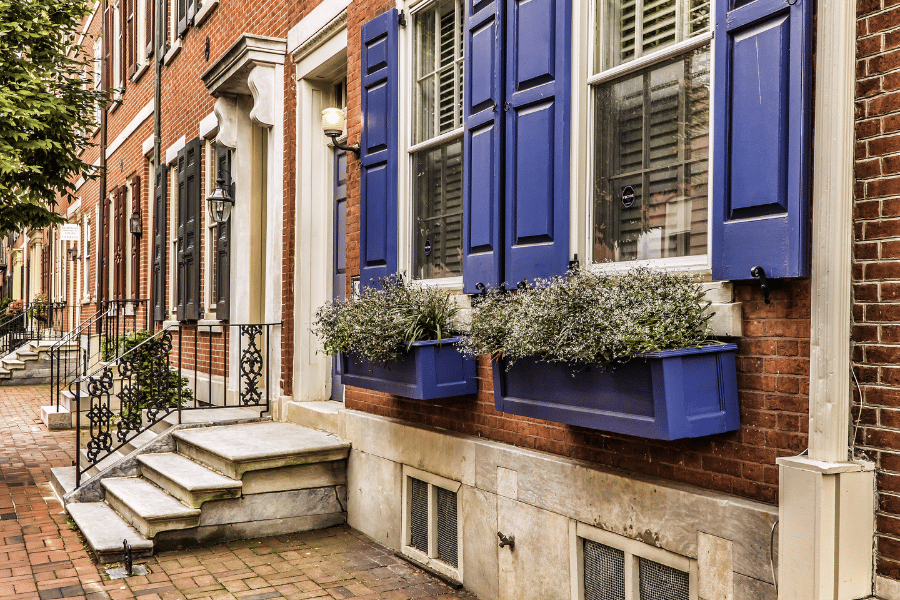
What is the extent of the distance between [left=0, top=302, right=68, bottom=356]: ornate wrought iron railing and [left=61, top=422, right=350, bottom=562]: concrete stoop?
13901 mm

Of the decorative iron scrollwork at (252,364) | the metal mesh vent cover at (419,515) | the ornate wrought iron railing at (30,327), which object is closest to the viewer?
the metal mesh vent cover at (419,515)

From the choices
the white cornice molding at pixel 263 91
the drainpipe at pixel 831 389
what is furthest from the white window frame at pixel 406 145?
the drainpipe at pixel 831 389

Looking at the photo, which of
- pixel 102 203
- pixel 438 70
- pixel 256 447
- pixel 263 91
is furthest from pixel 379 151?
pixel 102 203

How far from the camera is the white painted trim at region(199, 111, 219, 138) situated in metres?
9.28

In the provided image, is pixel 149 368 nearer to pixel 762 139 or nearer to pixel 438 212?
pixel 438 212

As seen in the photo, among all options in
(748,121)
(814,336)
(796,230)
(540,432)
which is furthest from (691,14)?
(540,432)

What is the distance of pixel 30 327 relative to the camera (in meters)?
20.1

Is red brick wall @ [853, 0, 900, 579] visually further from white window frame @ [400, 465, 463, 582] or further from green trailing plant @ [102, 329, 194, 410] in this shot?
green trailing plant @ [102, 329, 194, 410]

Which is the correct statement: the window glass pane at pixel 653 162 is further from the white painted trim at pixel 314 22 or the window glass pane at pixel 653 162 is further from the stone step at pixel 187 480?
the white painted trim at pixel 314 22

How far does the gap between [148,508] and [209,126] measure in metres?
5.12

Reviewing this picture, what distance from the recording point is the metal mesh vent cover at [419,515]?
5461 millimetres

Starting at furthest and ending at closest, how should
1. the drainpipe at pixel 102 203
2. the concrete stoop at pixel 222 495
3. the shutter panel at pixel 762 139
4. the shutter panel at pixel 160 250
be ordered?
the drainpipe at pixel 102 203
the shutter panel at pixel 160 250
the concrete stoop at pixel 222 495
the shutter panel at pixel 762 139

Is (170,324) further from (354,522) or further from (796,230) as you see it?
(796,230)

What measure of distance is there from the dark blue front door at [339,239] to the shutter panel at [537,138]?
10.3 feet
